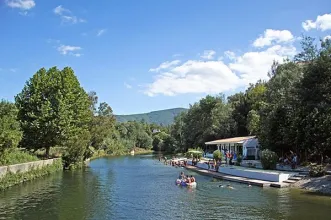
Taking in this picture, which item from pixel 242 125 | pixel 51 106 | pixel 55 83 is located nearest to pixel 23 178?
pixel 51 106

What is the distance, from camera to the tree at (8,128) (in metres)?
30.2

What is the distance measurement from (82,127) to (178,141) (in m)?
65.7

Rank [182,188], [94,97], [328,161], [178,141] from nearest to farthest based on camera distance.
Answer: [182,188], [328,161], [94,97], [178,141]

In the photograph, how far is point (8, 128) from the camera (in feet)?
104

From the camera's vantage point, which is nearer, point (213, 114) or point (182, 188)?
point (182, 188)

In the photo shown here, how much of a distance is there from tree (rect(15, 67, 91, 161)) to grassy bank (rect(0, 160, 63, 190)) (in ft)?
10.9

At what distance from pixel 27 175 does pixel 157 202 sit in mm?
18632

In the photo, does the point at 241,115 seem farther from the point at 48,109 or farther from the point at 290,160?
the point at 48,109

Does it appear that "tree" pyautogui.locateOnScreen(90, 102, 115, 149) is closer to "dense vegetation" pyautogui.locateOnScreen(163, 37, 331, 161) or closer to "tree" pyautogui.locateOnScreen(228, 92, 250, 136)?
"tree" pyautogui.locateOnScreen(228, 92, 250, 136)

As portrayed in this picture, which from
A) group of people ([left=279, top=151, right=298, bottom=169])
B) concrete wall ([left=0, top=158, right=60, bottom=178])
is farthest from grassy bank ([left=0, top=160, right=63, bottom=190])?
group of people ([left=279, top=151, right=298, bottom=169])

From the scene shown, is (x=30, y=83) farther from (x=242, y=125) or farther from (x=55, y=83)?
(x=242, y=125)

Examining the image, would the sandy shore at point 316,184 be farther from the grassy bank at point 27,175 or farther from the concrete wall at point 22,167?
the concrete wall at point 22,167

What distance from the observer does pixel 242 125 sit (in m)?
80.8

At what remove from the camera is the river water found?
Result: 20.7 meters
